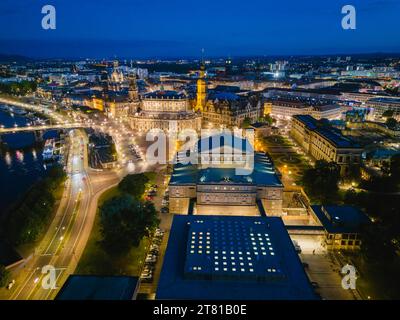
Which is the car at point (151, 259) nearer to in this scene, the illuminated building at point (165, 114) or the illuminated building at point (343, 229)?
the illuminated building at point (343, 229)

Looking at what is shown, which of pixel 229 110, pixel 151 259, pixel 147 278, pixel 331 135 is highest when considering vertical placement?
pixel 229 110

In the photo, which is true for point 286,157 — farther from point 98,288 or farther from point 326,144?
point 98,288

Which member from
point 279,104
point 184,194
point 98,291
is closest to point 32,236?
point 98,291

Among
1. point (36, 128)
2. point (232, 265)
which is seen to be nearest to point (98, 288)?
point (232, 265)

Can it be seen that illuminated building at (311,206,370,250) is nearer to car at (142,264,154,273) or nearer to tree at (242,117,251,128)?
car at (142,264,154,273)
